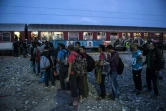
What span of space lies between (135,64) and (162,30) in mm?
21647

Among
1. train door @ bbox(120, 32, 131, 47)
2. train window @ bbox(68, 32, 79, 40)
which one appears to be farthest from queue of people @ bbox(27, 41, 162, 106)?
train door @ bbox(120, 32, 131, 47)

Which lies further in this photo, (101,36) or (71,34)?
(101,36)

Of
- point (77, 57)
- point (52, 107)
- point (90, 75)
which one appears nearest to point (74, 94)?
point (52, 107)

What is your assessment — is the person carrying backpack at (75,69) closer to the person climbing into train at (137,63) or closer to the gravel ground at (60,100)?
the gravel ground at (60,100)

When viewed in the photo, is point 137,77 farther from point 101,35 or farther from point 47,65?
point 101,35

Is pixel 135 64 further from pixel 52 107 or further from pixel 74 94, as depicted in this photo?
pixel 52 107

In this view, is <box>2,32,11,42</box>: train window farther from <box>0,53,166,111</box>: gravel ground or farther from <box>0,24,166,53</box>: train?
<box>0,53,166,111</box>: gravel ground

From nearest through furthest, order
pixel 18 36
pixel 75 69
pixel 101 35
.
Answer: pixel 75 69, pixel 18 36, pixel 101 35

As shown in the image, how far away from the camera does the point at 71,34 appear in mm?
18703

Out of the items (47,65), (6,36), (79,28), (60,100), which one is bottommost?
(60,100)

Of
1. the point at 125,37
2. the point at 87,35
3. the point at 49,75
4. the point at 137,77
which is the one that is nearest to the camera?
the point at 137,77

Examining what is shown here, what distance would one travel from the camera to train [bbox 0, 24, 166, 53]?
17062mm

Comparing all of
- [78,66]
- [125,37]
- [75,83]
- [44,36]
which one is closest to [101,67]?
[78,66]

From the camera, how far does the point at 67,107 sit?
4375mm
